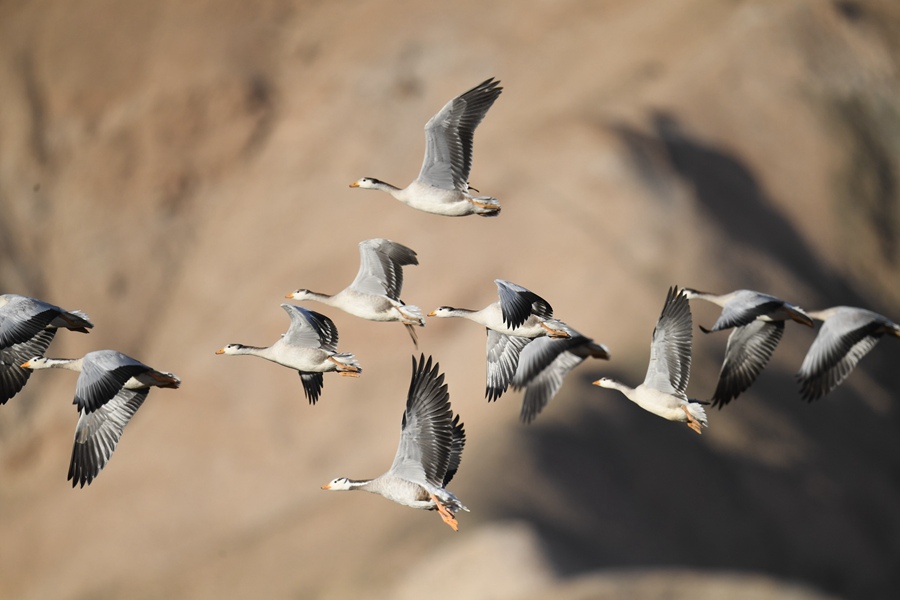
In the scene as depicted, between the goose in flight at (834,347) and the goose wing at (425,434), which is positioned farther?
Result: the goose in flight at (834,347)

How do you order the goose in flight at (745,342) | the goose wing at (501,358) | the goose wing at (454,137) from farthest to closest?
1. the goose wing at (501,358)
2. the goose in flight at (745,342)
3. the goose wing at (454,137)

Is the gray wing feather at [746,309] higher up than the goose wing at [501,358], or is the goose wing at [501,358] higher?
the gray wing feather at [746,309]

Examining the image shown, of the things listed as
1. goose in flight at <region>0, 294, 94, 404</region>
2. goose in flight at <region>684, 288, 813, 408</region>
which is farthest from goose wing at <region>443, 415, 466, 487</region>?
goose in flight at <region>0, 294, 94, 404</region>

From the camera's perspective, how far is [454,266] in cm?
3888

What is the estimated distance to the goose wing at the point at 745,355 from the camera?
20.5 meters

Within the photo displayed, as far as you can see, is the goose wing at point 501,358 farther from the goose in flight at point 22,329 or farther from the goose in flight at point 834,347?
the goose in flight at point 22,329

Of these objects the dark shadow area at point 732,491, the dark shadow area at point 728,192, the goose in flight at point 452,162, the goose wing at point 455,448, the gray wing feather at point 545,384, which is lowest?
the dark shadow area at point 732,491

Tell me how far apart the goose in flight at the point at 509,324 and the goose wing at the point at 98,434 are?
4.66 m

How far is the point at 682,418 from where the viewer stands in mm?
18422

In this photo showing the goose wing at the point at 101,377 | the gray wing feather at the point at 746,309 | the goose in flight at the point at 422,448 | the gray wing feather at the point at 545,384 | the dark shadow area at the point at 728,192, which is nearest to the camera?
the goose in flight at the point at 422,448

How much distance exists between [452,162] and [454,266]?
19.7 meters

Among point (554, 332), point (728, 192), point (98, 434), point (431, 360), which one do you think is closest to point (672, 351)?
point (554, 332)

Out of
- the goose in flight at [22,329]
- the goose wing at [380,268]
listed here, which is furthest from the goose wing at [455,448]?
the goose in flight at [22,329]

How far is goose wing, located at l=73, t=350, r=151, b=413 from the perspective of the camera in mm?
16703
